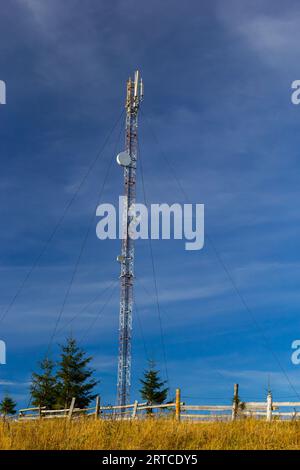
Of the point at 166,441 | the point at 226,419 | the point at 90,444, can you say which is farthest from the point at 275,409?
→ the point at 90,444

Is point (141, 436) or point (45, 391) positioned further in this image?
point (45, 391)

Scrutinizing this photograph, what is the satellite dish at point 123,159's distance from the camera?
42.3m

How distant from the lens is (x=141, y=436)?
1575 centimetres

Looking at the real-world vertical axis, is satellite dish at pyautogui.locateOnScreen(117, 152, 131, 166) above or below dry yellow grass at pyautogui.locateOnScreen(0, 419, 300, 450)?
above

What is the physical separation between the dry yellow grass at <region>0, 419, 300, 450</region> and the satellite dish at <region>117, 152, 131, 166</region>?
2674 cm

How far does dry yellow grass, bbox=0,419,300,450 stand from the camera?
1522cm

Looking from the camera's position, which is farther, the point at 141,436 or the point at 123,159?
the point at 123,159

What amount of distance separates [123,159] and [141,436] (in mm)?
28958

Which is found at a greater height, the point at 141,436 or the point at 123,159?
the point at 123,159

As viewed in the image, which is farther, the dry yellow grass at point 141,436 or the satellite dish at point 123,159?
the satellite dish at point 123,159

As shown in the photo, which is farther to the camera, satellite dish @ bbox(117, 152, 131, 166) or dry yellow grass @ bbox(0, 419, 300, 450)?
satellite dish @ bbox(117, 152, 131, 166)

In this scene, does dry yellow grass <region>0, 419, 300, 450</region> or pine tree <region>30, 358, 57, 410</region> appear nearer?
dry yellow grass <region>0, 419, 300, 450</region>

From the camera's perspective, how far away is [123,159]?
42.4m

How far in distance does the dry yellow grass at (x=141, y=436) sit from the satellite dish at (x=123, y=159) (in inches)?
1053
